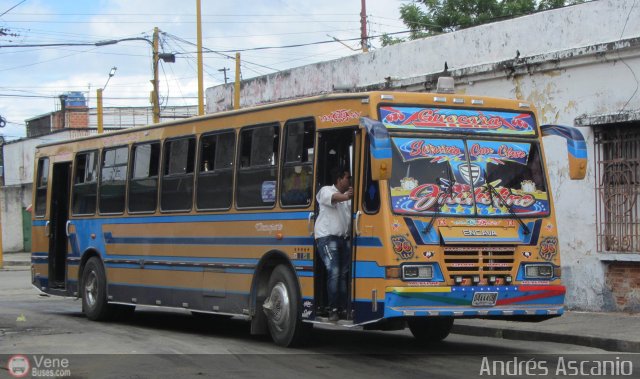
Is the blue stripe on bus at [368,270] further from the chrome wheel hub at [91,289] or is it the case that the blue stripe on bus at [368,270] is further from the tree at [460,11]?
the tree at [460,11]

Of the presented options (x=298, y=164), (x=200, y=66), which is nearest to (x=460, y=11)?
(x=200, y=66)

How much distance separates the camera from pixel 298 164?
12.0m

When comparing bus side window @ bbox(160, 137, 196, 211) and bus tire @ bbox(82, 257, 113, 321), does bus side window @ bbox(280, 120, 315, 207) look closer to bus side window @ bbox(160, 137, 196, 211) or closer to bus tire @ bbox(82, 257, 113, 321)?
bus side window @ bbox(160, 137, 196, 211)

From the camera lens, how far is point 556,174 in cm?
1672

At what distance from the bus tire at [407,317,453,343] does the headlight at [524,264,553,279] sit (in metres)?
1.84

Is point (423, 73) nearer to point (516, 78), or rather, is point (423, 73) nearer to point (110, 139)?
point (516, 78)

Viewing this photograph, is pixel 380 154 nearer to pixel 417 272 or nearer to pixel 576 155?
pixel 417 272

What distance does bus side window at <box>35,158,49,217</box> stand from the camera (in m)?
18.4

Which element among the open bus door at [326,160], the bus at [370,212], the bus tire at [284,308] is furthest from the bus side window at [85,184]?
the open bus door at [326,160]

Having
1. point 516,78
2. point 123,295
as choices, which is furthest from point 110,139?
point 516,78

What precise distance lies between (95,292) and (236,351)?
5597 mm

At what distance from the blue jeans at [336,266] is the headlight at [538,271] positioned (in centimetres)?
204

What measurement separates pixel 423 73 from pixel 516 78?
109 inches

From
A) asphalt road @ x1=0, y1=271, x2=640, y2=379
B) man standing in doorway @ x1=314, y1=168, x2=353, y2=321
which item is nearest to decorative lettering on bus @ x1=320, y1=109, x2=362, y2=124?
man standing in doorway @ x1=314, y1=168, x2=353, y2=321
